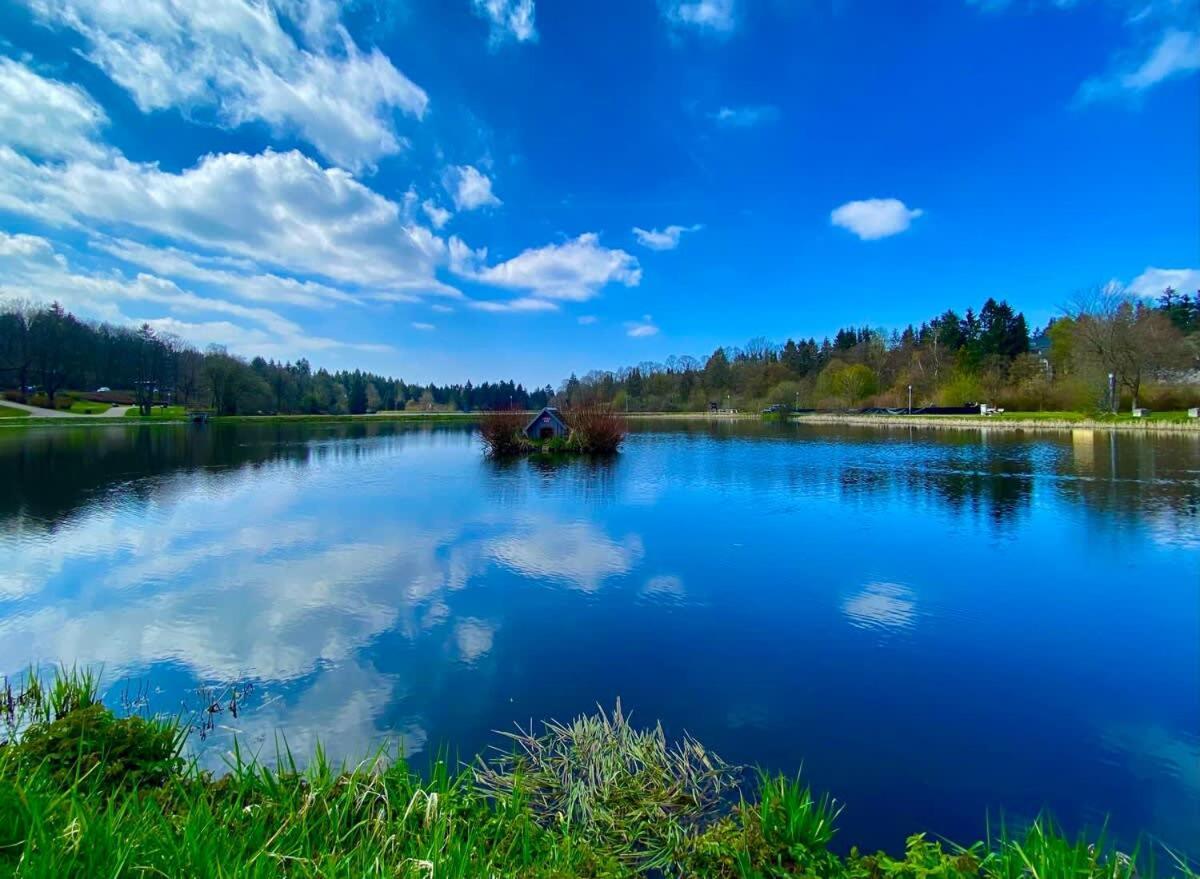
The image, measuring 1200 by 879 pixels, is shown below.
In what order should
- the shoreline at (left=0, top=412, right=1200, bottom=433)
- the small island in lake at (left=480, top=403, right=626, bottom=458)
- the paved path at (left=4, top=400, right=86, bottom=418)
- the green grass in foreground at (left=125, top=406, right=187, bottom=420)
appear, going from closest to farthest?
1. the small island in lake at (left=480, top=403, right=626, bottom=458)
2. the shoreline at (left=0, top=412, right=1200, bottom=433)
3. the paved path at (left=4, top=400, right=86, bottom=418)
4. the green grass in foreground at (left=125, top=406, right=187, bottom=420)

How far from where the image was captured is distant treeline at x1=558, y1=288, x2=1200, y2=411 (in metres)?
42.4

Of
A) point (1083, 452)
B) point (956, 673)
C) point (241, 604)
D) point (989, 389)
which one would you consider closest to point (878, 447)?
point (1083, 452)

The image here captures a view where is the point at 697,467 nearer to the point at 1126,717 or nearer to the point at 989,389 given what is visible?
the point at 1126,717

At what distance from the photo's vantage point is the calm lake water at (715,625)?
14.4 ft

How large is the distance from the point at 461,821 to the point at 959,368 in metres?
73.4

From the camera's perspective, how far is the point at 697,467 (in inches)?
921

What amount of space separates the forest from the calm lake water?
21709 mm

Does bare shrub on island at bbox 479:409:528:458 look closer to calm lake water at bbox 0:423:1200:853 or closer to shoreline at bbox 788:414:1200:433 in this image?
calm lake water at bbox 0:423:1200:853

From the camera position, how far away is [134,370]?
71.4 meters

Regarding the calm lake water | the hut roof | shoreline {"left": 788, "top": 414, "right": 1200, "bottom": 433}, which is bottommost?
the calm lake water

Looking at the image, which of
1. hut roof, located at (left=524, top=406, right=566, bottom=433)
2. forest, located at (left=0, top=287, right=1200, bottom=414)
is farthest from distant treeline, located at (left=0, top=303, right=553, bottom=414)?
hut roof, located at (left=524, top=406, right=566, bottom=433)

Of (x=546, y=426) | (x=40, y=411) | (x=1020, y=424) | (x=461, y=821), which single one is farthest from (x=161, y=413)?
(x=1020, y=424)

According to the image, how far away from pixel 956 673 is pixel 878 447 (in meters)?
27.3

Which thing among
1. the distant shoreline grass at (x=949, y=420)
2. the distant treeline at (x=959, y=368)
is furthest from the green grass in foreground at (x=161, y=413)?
the distant treeline at (x=959, y=368)
